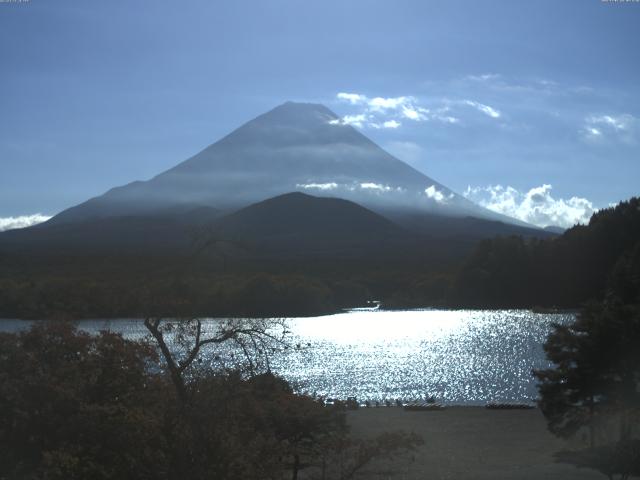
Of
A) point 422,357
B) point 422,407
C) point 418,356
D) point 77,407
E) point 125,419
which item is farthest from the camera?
point 418,356

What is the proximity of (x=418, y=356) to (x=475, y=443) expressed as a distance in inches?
1015

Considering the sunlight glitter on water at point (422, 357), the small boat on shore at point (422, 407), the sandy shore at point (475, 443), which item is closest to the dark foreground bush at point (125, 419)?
the sandy shore at point (475, 443)

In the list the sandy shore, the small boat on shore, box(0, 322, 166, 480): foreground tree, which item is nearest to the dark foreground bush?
box(0, 322, 166, 480): foreground tree

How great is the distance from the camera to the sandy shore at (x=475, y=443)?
54.4 feet

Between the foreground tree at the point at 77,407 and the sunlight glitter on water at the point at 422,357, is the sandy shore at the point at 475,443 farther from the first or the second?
the foreground tree at the point at 77,407

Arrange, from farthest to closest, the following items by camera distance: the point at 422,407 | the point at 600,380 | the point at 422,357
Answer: the point at 422,357 → the point at 422,407 → the point at 600,380

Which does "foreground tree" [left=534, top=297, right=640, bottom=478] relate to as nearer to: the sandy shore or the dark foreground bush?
the sandy shore

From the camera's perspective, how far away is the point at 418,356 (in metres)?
46.5

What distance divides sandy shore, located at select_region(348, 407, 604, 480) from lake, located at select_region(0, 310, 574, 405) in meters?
2.86

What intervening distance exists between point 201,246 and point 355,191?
7478 inches

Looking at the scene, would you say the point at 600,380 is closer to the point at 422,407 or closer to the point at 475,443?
the point at 475,443

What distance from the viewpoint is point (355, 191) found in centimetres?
19662

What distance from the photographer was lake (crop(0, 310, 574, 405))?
3309 cm

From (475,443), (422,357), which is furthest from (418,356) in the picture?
(475,443)
